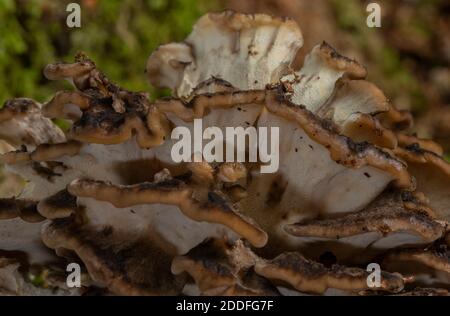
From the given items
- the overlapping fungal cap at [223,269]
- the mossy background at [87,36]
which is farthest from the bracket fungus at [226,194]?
the mossy background at [87,36]

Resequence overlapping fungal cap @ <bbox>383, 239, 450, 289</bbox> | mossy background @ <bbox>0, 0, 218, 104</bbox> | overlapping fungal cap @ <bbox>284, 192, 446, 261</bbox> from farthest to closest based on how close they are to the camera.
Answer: mossy background @ <bbox>0, 0, 218, 104</bbox>, overlapping fungal cap @ <bbox>383, 239, 450, 289</bbox>, overlapping fungal cap @ <bbox>284, 192, 446, 261</bbox>

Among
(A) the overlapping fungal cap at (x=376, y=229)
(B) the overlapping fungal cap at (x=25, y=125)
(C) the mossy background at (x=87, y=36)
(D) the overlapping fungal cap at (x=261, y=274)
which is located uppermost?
(C) the mossy background at (x=87, y=36)

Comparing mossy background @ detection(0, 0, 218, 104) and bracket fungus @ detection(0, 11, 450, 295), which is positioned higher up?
mossy background @ detection(0, 0, 218, 104)

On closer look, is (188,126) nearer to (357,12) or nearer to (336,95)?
(336,95)

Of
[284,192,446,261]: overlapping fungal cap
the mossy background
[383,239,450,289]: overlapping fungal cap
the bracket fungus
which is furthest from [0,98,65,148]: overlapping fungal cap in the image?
[383,239,450,289]: overlapping fungal cap

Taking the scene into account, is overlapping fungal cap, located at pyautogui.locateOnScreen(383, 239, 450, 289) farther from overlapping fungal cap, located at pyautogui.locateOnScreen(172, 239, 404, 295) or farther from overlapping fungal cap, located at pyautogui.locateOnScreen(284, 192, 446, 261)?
overlapping fungal cap, located at pyautogui.locateOnScreen(172, 239, 404, 295)

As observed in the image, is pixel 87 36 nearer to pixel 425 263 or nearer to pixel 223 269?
pixel 223 269

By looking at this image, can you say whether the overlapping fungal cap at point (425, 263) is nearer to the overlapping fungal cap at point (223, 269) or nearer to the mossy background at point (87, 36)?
the overlapping fungal cap at point (223, 269)

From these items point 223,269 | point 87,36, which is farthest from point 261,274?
point 87,36
